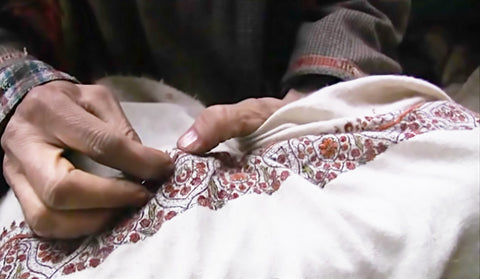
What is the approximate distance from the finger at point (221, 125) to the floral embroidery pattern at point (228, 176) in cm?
1

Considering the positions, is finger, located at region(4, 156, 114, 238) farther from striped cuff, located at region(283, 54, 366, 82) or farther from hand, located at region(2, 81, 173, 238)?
striped cuff, located at region(283, 54, 366, 82)

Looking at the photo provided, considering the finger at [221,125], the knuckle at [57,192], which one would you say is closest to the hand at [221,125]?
the finger at [221,125]

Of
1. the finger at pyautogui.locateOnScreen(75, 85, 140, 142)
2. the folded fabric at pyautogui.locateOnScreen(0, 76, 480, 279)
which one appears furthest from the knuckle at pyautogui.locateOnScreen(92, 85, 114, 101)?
the folded fabric at pyautogui.locateOnScreen(0, 76, 480, 279)

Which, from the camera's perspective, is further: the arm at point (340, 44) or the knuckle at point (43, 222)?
the arm at point (340, 44)

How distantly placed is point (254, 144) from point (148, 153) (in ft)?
0.34

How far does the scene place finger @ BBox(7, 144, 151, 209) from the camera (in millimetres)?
519

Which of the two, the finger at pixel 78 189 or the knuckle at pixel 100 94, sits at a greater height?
the knuckle at pixel 100 94

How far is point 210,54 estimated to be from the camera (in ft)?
2.62

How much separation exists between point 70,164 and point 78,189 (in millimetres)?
36

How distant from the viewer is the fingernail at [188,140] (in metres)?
0.57

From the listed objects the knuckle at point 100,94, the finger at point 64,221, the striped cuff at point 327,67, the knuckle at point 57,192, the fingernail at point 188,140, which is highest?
the knuckle at point 100,94

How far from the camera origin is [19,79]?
25.3 inches

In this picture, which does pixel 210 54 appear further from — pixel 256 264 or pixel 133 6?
pixel 256 264

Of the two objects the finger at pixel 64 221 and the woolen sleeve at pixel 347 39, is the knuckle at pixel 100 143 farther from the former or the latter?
the woolen sleeve at pixel 347 39
